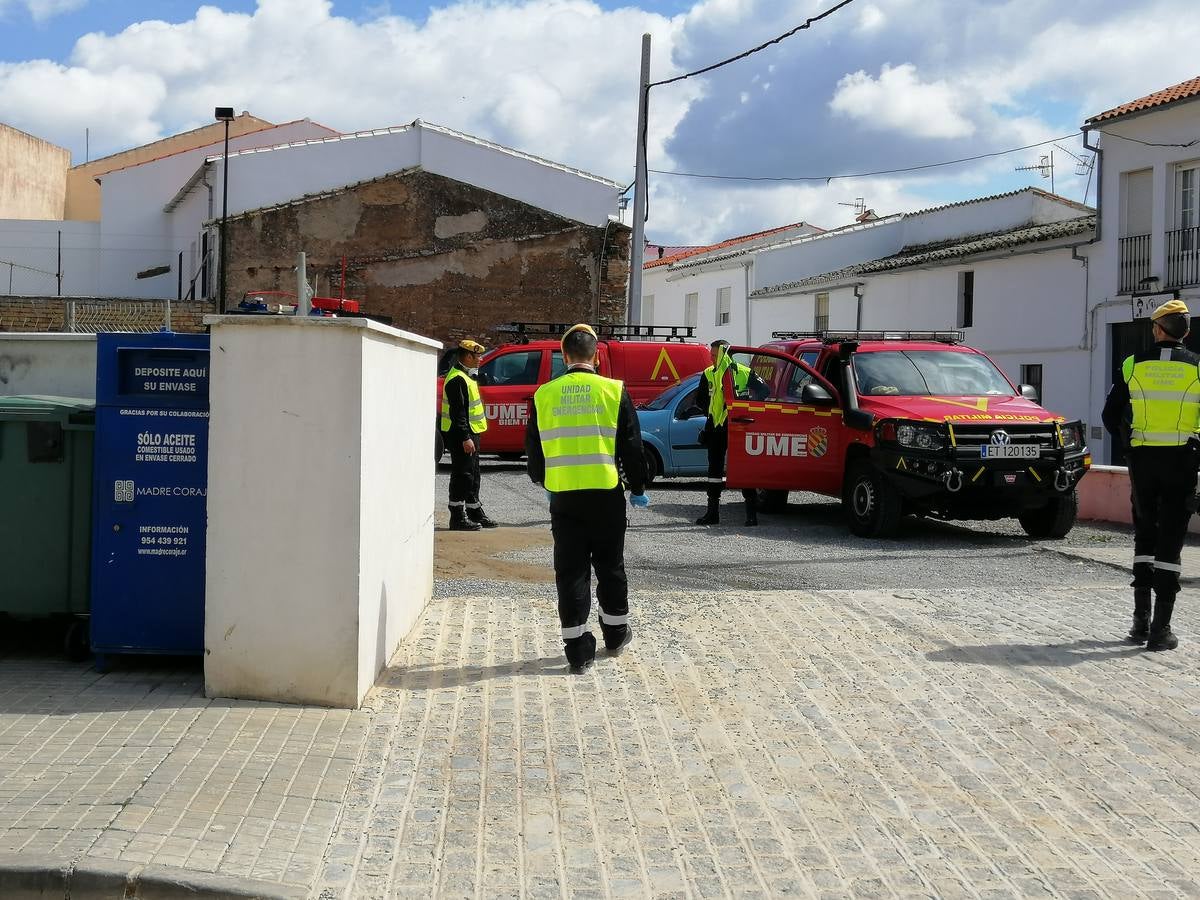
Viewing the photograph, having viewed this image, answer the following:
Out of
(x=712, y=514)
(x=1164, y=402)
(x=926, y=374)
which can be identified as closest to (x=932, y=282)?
(x=926, y=374)

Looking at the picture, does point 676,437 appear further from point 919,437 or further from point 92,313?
point 92,313

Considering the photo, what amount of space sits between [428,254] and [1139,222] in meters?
15.9

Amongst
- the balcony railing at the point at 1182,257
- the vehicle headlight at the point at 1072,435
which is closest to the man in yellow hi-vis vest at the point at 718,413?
the vehicle headlight at the point at 1072,435

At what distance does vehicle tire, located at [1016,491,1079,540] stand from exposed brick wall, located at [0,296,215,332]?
16645 mm

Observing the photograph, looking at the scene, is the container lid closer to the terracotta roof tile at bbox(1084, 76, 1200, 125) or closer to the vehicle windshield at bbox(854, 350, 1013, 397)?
the vehicle windshield at bbox(854, 350, 1013, 397)

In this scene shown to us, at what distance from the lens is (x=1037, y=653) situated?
7.14 metres

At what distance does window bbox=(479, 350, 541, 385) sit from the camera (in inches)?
765

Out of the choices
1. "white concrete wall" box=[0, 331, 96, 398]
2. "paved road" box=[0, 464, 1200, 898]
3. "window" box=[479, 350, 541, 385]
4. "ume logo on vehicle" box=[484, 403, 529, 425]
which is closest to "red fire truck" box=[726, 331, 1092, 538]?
"paved road" box=[0, 464, 1200, 898]

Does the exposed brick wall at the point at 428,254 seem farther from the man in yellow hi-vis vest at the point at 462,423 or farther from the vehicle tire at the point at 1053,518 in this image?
the vehicle tire at the point at 1053,518

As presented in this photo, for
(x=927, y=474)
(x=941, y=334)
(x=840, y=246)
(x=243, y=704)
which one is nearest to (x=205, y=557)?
(x=243, y=704)

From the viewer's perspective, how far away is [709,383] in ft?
42.8

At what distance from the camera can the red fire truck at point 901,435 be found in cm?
1158

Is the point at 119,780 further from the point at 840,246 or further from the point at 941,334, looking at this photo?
the point at 840,246

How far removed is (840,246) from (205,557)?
39024 millimetres
